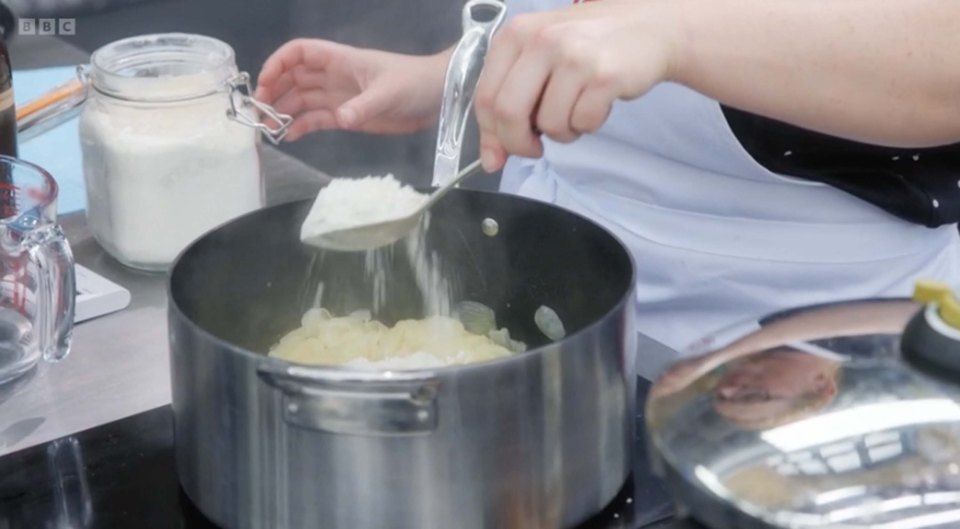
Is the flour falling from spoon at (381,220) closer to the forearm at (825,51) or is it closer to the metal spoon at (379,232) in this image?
the metal spoon at (379,232)

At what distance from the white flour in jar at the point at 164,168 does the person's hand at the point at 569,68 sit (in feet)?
0.91

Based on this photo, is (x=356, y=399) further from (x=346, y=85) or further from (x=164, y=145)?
(x=346, y=85)

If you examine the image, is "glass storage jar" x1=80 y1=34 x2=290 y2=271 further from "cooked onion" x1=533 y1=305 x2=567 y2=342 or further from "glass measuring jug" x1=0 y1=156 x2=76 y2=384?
"cooked onion" x1=533 y1=305 x2=567 y2=342

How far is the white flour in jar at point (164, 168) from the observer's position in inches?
40.5

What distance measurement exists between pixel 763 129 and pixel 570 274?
252mm

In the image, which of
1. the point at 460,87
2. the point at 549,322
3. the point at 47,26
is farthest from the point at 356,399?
the point at 47,26

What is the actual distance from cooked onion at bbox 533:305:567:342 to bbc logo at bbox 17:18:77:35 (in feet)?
3.26

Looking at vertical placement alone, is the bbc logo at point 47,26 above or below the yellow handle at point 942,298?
Result: below

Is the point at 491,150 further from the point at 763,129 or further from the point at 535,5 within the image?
the point at 535,5

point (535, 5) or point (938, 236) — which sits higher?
point (535, 5)

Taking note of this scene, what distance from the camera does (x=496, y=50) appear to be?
0.85 metres

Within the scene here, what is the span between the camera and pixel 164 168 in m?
1.03

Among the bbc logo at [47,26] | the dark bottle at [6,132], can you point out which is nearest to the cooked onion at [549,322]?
the dark bottle at [6,132]

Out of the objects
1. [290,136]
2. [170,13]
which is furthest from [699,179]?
[170,13]
